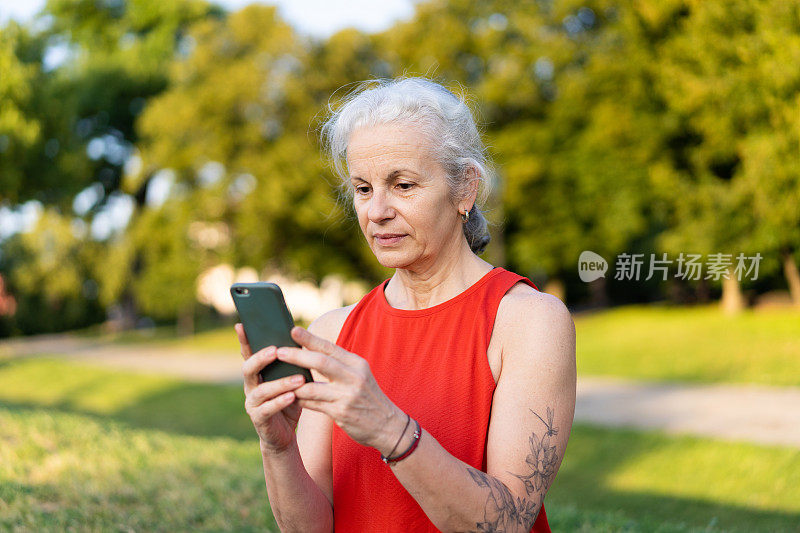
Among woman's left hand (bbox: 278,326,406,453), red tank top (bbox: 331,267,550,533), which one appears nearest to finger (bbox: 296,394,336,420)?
woman's left hand (bbox: 278,326,406,453)

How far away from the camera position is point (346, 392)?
1.53 meters

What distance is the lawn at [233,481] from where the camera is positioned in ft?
13.2

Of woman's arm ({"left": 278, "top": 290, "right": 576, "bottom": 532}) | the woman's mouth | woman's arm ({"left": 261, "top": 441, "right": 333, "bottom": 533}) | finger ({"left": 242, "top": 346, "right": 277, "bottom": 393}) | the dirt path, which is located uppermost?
the woman's mouth

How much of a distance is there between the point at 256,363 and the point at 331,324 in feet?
2.41

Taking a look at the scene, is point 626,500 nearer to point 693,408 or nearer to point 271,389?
point 693,408

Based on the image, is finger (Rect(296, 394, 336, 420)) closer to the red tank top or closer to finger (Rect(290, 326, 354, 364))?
finger (Rect(290, 326, 354, 364))

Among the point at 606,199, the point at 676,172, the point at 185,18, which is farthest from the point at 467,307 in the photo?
the point at 185,18

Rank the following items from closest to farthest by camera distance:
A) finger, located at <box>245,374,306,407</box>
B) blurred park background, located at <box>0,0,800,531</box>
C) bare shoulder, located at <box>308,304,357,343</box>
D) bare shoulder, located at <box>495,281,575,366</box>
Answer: finger, located at <box>245,374,306,407</box> → bare shoulder, located at <box>495,281,575,366</box> → bare shoulder, located at <box>308,304,357,343</box> → blurred park background, located at <box>0,0,800,531</box>

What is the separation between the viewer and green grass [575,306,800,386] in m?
13.1

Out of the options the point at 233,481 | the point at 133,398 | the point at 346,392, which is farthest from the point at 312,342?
the point at 133,398

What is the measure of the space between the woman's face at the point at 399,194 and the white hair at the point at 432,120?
0.10 feet

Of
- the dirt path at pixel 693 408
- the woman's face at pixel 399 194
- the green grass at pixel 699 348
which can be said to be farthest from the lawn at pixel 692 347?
the woman's face at pixel 399 194

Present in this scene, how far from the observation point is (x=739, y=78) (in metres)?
17.5

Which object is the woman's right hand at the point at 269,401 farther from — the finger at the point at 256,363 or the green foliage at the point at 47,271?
Answer: the green foliage at the point at 47,271
